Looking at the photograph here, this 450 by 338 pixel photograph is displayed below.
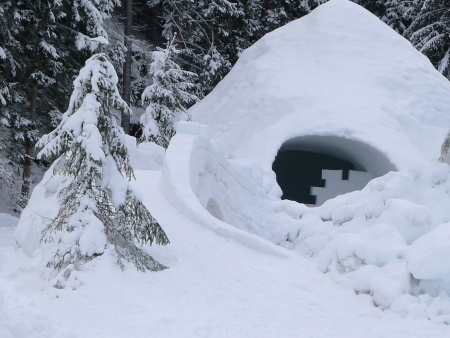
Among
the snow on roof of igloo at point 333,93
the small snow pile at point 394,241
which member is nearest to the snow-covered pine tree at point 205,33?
the snow on roof of igloo at point 333,93

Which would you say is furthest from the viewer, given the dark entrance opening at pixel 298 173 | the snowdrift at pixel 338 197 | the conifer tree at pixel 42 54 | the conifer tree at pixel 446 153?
the dark entrance opening at pixel 298 173

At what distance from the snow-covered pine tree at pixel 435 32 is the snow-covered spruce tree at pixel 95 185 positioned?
56.3ft

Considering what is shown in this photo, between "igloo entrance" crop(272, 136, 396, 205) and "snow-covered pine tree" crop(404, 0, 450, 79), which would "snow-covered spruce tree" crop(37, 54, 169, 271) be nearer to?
"igloo entrance" crop(272, 136, 396, 205)

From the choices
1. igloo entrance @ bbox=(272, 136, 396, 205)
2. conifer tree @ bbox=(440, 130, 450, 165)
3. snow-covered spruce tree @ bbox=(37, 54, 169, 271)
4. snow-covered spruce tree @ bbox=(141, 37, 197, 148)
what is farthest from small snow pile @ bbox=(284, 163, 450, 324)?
snow-covered spruce tree @ bbox=(141, 37, 197, 148)

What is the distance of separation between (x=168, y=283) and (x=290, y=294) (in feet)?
3.70

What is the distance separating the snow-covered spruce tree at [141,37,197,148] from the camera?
16.5m

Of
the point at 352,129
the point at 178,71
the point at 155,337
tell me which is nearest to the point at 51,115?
the point at 178,71

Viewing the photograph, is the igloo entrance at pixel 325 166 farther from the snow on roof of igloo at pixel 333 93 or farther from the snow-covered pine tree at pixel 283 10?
the snow-covered pine tree at pixel 283 10

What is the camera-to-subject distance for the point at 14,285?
4742mm

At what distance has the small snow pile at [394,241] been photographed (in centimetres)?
542

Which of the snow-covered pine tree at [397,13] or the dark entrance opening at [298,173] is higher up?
the snow-covered pine tree at [397,13]

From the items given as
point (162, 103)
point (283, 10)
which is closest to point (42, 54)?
point (162, 103)

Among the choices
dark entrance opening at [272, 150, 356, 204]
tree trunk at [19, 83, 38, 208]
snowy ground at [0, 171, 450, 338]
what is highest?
snowy ground at [0, 171, 450, 338]

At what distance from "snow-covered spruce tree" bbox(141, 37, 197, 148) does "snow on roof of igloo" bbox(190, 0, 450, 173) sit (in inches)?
30.2
